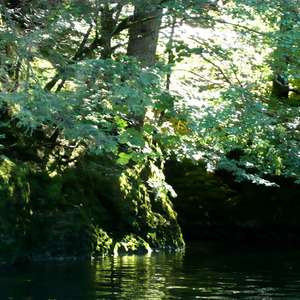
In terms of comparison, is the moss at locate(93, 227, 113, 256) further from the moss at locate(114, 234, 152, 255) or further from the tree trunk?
the tree trunk

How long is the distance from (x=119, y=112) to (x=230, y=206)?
8.95 metres

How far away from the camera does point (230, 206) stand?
62.1ft

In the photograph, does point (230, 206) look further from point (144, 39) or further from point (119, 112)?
point (119, 112)

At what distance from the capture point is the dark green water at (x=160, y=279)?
9234 mm

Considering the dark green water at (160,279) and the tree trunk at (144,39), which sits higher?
the tree trunk at (144,39)

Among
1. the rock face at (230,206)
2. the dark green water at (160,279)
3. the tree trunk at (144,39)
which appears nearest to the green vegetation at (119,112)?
the tree trunk at (144,39)

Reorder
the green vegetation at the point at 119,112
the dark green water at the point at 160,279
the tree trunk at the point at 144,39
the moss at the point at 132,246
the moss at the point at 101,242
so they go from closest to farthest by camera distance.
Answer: the dark green water at the point at 160,279 → the green vegetation at the point at 119,112 → the moss at the point at 101,242 → the tree trunk at the point at 144,39 → the moss at the point at 132,246

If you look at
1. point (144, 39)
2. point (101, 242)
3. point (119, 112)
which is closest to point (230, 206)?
point (101, 242)

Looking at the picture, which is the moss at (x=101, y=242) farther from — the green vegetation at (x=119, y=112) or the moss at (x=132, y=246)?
the moss at (x=132, y=246)

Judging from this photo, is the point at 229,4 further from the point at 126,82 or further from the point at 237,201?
the point at 237,201

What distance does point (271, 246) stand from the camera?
17906 mm

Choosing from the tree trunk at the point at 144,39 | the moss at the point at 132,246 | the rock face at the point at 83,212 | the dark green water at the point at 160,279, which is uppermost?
the tree trunk at the point at 144,39

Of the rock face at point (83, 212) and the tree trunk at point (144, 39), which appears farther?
the tree trunk at point (144, 39)

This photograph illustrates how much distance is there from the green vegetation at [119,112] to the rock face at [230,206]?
1922mm
